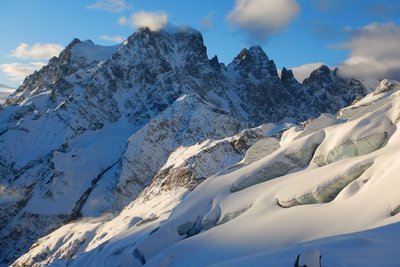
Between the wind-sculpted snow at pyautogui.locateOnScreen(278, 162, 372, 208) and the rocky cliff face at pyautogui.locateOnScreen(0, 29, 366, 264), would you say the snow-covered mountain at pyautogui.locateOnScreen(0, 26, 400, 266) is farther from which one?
the rocky cliff face at pyautogui.locateOnScreen(0, 29, 366, 264)

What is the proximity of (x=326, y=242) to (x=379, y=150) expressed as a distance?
44.8ft

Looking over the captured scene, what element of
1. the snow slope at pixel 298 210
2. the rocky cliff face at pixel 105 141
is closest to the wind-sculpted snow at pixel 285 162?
the snow slope at pixel 298 210

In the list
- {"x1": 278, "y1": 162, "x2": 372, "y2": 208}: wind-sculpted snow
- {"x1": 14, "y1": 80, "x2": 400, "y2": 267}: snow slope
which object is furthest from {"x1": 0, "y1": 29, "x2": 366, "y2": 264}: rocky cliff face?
{"x1": 278, "y1": 162, "x2": 372, "y2": 208}: wind-sculpted snow

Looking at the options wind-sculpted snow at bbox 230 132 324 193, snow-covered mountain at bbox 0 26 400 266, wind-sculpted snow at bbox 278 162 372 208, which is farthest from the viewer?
wind-sculpted snow at bbox 230 132 324 193

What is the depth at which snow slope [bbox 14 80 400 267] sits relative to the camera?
15758 millimetres

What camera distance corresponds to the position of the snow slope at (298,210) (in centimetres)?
1576

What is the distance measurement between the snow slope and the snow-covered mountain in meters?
0.10

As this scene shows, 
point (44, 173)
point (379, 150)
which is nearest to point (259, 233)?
point (379, 150)

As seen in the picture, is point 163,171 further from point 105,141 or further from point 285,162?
point 105,141

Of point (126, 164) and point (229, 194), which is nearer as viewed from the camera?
point (229, 194)

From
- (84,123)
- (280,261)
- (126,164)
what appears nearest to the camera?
(280,261)

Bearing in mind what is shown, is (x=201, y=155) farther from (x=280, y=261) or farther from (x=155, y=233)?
(x=280, y=261)

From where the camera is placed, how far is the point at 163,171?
82.4 m

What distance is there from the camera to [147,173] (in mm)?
116750
